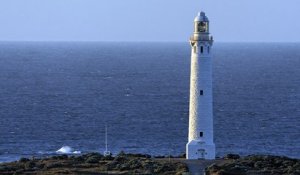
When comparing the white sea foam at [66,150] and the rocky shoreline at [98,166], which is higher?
the white sea foam at [66,150]

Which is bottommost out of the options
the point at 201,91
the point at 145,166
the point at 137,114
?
the point at 145,166

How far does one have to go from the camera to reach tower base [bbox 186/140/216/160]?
49.4 metres

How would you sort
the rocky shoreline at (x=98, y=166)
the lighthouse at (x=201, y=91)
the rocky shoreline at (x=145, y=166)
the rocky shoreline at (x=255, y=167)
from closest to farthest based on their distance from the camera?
the rocky shoreline at (x=255, y=167)
the rocky shoreline at (x=145, y=166)
the rocky shoreline at (x=98, y=166)
the lighthouse at (x=201, y=91)

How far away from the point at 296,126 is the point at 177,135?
15.6m

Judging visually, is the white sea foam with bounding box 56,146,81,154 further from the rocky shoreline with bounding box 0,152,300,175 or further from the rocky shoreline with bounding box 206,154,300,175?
the rocky shoreline with bounding box 206,154,300,175

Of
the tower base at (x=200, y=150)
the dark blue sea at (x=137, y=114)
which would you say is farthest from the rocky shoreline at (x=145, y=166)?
the dark blue sea at (x=137, y=114)

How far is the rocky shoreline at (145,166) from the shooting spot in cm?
4550

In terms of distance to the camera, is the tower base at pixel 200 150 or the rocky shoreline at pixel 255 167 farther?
the tower base at pixel 200 150

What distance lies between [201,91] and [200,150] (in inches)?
143

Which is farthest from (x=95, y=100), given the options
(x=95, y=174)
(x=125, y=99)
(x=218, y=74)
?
(x=95, y=174)

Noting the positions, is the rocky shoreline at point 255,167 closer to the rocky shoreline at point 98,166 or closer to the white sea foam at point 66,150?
the rocky shoreline at point 98,166

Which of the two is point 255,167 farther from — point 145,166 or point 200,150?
point 145,166

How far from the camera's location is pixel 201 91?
1914 inches

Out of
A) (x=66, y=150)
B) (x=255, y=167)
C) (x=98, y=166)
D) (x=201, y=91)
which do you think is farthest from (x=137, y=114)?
(x=255, y=167)
